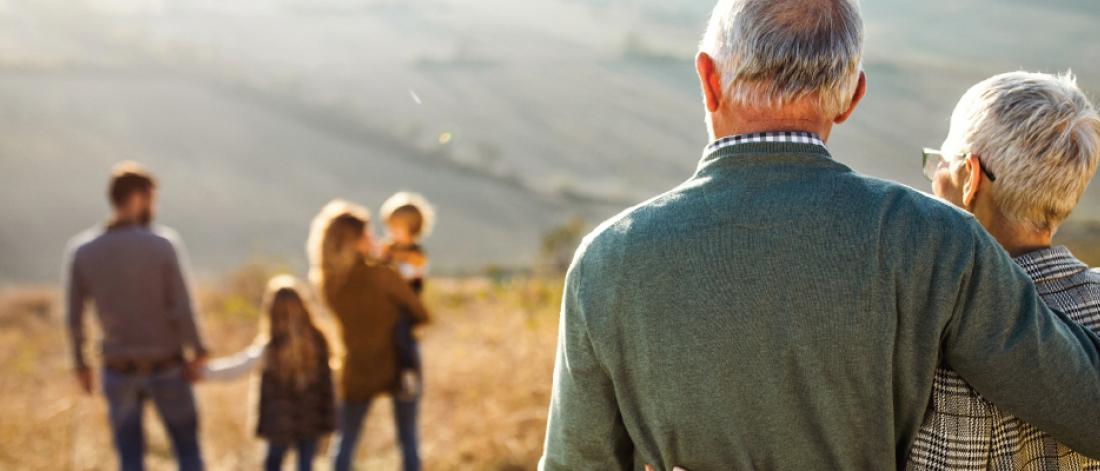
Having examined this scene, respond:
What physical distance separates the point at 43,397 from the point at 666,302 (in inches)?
268

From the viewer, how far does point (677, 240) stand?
4.92 feet

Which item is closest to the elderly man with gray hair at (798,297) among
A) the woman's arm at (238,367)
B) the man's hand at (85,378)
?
the woman's arm at (238,367)

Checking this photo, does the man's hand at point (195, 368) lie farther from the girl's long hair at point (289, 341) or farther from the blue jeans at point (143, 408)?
the girl's long hair at point (289, 341)

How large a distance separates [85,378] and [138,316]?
48cm

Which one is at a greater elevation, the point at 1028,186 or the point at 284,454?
the point at 1028,186

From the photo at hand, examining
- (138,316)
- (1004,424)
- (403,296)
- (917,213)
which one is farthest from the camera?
(403,296)

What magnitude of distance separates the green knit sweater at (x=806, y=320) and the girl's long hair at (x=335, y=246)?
2903mm

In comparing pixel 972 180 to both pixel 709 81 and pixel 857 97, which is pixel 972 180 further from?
pixel 709 81

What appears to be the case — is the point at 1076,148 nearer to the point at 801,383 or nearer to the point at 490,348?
the point at 801,383

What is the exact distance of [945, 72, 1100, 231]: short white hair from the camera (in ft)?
5.57

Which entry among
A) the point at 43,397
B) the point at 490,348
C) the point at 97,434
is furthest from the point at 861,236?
the point at 43,397

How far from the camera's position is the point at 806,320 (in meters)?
1.44

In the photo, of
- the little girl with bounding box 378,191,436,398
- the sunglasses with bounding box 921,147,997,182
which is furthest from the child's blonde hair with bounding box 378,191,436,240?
the sunglasses with bounding box 921,147,997,182

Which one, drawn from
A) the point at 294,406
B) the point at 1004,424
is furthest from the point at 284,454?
the point at 1004,424
